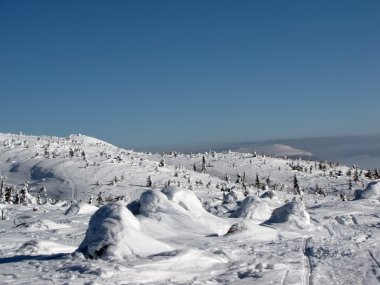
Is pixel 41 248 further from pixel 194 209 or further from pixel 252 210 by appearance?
pixel 252 210

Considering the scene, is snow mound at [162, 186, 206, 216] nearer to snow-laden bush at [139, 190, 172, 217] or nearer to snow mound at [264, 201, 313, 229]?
snow-laden bush at [139, 190, 172, 217]

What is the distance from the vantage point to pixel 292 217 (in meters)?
25.1

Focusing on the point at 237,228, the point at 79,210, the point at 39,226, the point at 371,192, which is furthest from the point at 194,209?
the point at 371,192

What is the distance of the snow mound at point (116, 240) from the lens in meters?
14.9

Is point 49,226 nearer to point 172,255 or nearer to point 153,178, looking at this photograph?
point 172,255

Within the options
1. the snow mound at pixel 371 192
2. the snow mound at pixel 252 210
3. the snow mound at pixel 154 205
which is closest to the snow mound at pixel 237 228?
the snow mound at pixel 154 205

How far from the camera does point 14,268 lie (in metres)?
14.0

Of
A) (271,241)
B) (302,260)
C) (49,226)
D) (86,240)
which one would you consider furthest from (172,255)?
(49,226)

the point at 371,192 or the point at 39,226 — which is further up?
the point at 39,226

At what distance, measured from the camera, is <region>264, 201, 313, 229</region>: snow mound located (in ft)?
81.0

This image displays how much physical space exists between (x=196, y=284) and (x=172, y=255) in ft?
7.14

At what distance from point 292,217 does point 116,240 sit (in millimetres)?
12756

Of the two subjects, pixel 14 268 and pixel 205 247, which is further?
pixel 205 247

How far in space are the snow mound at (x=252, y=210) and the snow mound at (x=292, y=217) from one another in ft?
16.2
